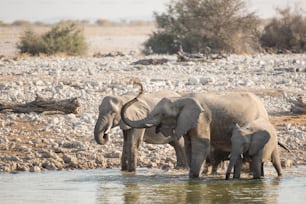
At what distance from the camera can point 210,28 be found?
3356 cm

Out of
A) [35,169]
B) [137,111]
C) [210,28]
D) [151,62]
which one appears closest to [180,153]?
[137,111]

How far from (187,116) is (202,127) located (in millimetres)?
333

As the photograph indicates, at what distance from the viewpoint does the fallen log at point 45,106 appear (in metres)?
17.8

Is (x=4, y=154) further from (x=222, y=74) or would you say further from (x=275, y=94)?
(x=222, y=74)

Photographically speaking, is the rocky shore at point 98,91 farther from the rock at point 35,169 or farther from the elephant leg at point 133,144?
the elephant leg at point 133,144

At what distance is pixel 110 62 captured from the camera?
27078 mm

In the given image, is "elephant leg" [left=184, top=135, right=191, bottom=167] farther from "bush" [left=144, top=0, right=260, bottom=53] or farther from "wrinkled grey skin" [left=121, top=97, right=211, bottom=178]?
"bush" [left=144, top=0, right=260, bottom=53]

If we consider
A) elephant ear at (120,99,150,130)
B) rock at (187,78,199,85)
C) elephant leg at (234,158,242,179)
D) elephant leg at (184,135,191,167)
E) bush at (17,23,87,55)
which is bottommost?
elephant leg at (234,158,242,179)

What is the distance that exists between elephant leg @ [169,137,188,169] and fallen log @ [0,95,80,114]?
3.68 m

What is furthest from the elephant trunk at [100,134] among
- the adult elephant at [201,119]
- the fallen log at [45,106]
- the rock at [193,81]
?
the rock at [193,81]

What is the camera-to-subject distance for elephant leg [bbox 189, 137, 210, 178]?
13289 millimetres

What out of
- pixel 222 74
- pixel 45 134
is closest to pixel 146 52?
pixel 222 74

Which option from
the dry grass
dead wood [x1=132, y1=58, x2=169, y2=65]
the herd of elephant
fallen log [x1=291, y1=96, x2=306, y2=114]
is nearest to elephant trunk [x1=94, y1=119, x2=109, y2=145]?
the herd of elephant

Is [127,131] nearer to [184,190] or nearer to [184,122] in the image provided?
[184,122]
